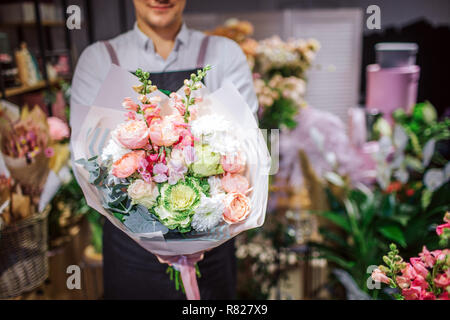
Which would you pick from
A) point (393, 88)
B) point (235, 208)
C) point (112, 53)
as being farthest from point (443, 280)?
point (393, 88)

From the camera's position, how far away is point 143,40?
3.75ft

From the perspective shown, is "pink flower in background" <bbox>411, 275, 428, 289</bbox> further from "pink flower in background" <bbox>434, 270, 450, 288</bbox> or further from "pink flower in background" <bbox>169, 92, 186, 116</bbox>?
"pink flower in background" <bbox>169, 92, 186, 116</bbox>

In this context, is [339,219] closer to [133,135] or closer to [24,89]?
[133,135]

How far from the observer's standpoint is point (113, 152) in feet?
2.83

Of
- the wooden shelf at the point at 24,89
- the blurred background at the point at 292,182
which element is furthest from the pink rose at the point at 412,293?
the wooden shelf at the point at 24,89

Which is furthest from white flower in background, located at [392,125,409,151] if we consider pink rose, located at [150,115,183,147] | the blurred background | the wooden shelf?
the wooden shelf

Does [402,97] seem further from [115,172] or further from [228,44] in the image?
[115,172]

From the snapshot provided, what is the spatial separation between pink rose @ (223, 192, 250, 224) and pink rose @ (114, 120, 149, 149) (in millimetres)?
Answer: 215

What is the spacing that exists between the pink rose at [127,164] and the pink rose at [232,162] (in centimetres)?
18

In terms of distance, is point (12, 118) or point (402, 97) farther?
point (402, 97)

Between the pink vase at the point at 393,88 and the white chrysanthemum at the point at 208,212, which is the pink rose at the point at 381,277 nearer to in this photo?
the white chrysanthemum at the point at 208,212

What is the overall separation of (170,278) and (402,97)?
67.9 inches

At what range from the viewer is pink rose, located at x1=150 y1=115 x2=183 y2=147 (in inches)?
→ 32.5

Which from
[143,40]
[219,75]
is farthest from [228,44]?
[143,40]
